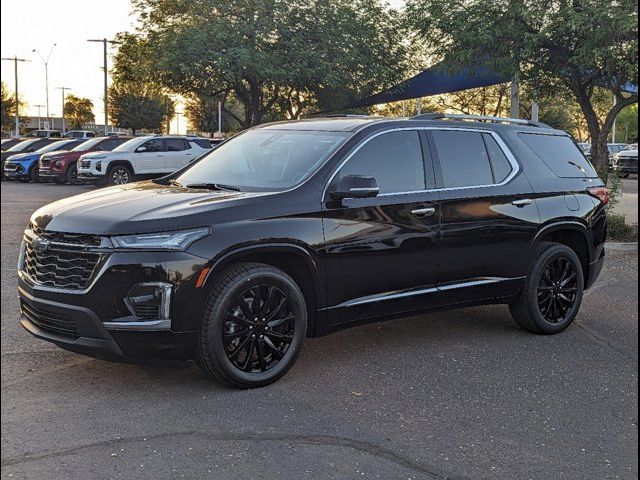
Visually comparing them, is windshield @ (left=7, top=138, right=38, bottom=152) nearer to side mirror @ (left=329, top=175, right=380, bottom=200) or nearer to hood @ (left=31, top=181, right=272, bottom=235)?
hood @ (left=31, top=181, right=272, bottom=235)

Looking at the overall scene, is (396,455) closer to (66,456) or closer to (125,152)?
(66,456)

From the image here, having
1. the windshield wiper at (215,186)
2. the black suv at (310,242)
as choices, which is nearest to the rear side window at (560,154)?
the black suv at (310,242)

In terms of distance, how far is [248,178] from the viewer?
5.57 m

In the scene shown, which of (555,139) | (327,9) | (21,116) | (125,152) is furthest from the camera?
(21,116)

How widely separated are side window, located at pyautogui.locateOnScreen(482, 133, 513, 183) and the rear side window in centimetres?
38

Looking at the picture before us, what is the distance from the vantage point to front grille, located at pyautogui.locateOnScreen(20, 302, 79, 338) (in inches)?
179

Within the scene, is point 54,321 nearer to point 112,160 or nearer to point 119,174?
point 112,160

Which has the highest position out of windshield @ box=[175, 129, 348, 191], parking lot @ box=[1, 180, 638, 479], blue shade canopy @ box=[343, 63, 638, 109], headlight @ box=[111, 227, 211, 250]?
blue shade canopy @ box=[343, 63, 638, 109]

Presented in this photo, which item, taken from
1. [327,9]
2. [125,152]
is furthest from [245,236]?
[327,9]

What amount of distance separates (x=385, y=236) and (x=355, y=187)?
19.0 inches

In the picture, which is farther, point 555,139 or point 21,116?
point 21,116

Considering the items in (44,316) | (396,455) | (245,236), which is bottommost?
(396,455)

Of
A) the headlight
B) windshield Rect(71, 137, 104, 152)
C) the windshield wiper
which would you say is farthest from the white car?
the headlight

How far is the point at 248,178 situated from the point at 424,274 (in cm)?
145
